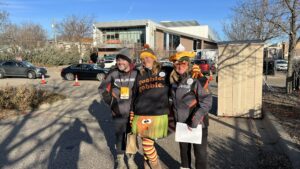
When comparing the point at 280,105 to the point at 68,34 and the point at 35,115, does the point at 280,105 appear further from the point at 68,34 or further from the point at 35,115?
the point at 68,34

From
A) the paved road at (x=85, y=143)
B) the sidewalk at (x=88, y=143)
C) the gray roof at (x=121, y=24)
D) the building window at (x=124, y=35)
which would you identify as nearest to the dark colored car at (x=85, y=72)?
the paved road at (x=85, y=143)

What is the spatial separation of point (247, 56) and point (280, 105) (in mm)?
2372

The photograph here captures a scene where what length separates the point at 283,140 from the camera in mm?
5340

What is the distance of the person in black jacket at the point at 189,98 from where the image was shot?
3.57 m

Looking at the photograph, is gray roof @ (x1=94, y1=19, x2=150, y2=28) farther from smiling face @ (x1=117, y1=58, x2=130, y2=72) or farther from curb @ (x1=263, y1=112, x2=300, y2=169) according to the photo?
smiling face @ (x1=117, y1=58, x2=130, y2=72)

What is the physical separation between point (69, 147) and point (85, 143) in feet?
1.12

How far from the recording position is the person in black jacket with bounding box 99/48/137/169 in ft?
13.4

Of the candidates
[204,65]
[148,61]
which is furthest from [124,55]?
Result: [204,65]

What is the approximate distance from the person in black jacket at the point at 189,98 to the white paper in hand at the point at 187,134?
2.3 inches

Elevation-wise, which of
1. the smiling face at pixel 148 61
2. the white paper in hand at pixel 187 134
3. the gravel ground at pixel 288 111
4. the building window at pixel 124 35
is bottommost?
the gravel ground at pixel 288 111

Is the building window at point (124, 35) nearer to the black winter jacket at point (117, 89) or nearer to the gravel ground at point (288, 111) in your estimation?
the gravel ground at point (288, 111)

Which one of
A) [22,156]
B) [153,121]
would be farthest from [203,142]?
[22,156]

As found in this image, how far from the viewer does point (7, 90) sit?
9.34 meters

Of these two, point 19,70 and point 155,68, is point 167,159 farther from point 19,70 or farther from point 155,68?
point 19,70
